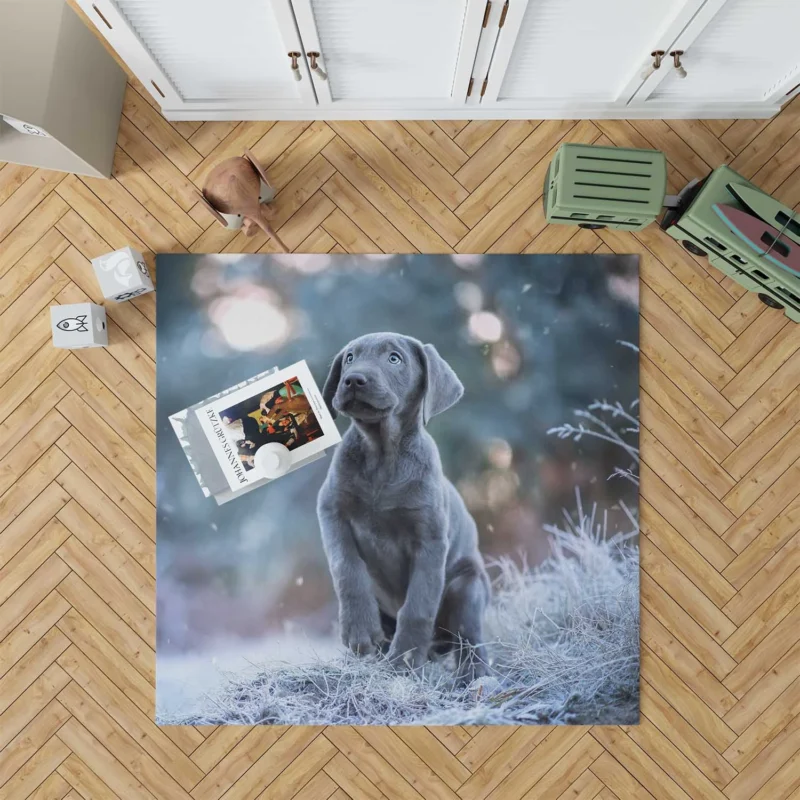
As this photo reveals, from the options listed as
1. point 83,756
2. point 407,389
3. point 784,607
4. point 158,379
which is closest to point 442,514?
point 407,389

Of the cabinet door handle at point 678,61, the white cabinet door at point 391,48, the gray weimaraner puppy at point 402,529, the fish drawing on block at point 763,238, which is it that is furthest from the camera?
the gray weimaraner puppy at point 402,529

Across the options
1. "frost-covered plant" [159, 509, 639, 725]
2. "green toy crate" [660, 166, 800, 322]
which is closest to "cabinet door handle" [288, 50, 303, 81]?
"green toy crate" [660, 166, 800, 322]

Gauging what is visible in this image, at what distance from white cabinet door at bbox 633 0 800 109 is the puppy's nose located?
1.10 m

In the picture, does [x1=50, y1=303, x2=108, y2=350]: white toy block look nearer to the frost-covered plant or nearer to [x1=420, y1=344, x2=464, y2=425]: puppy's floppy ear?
[x1=420, y1=344, x2=464, y2=425]: puppy's floppy ear

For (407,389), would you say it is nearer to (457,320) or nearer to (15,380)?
(457,320)

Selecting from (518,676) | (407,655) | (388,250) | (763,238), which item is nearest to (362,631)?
(407,655)

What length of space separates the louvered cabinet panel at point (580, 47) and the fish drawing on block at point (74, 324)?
1329 mm

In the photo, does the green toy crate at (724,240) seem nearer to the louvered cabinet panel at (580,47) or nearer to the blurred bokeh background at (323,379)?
the blurred bokeh background at (323,379)

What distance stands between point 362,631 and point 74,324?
122cm

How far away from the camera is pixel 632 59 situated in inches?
63.5

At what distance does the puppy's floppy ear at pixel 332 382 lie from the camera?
6.05ft

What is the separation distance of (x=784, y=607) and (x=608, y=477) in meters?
0.65

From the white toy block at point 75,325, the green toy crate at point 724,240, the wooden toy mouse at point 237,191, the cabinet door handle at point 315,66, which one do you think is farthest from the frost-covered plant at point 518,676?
the cabinet door handle at point 315,66

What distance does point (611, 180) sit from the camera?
5.60 feet
